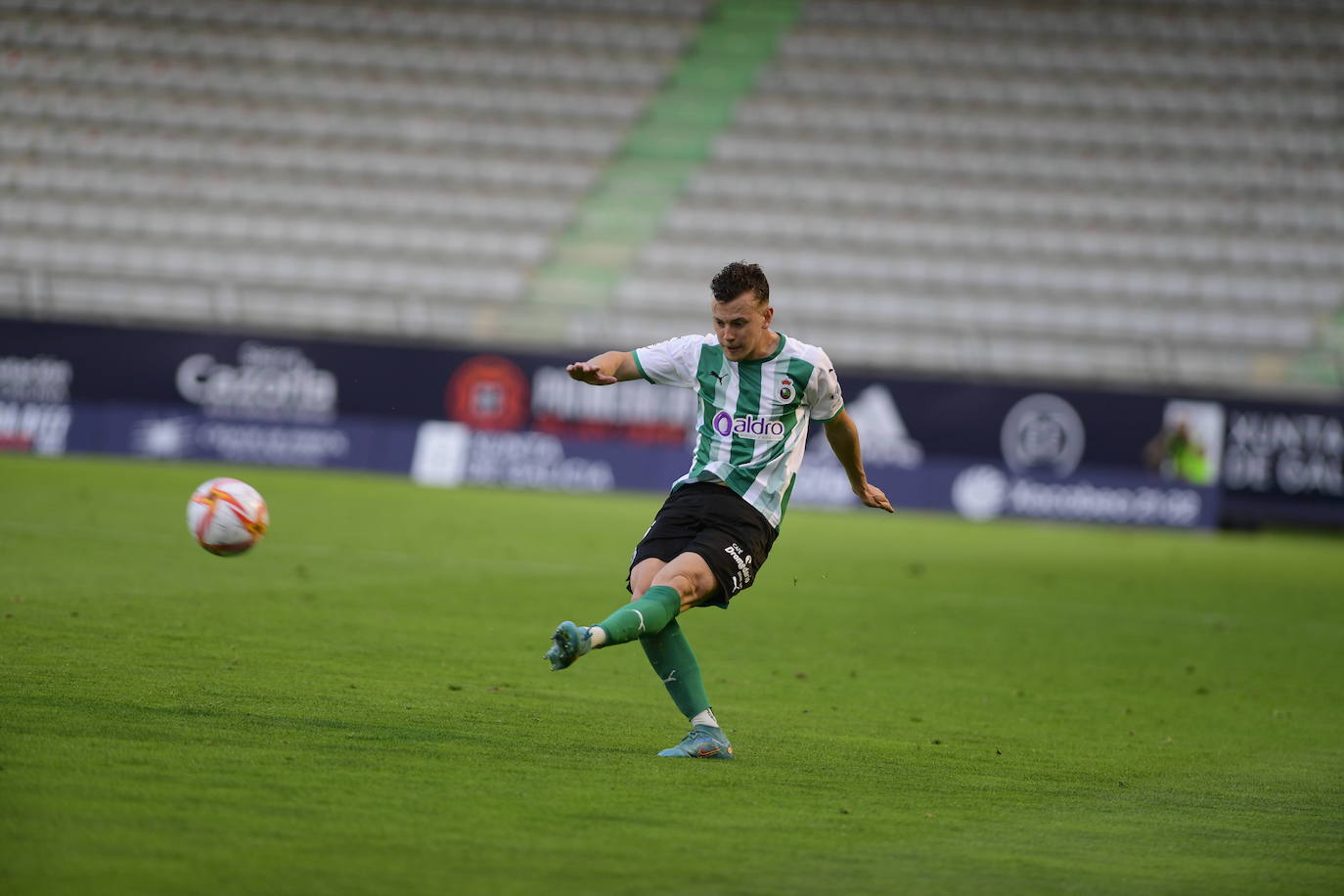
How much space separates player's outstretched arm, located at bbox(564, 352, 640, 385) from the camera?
6121mm

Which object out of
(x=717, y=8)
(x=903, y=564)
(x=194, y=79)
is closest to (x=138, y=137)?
(x=194, y=79)

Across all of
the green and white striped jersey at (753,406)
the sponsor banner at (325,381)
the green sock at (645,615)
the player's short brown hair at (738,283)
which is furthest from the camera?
the sponsor banner at (325,381)

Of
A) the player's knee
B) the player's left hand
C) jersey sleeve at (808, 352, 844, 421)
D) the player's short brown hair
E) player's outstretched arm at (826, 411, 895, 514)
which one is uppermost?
the player's short brown hair

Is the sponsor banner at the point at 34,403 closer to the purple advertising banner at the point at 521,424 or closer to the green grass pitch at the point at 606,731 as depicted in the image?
the purple advertising banner at the point at 521,424

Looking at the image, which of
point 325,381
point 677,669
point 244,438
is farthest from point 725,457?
point 244,438

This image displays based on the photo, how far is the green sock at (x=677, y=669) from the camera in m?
6.26

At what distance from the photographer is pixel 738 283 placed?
6.22m

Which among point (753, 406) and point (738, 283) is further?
point (753, 406)

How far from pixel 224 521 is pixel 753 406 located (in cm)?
256

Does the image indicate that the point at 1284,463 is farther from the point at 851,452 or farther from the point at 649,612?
the point at 649,612

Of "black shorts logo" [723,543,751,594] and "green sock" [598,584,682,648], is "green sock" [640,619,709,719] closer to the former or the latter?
"green sock" [598,584,682,648]

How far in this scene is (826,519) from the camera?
68.8ft

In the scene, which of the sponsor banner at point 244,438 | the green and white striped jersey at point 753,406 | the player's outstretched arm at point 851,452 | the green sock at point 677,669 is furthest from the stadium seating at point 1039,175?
the green sock at point 677,669

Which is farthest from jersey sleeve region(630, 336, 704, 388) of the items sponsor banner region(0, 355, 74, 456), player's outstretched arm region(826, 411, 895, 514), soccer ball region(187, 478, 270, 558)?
sponsor banner region(0, 355, 74, 456)
